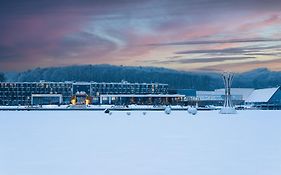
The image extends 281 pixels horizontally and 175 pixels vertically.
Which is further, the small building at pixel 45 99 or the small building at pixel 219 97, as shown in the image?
the small building at pixel 45 99

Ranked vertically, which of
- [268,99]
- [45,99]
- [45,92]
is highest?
[45,92]

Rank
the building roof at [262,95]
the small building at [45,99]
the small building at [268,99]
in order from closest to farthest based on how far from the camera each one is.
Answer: the small building at [268,99], the building roof at [262,95], the small building at [45,99]

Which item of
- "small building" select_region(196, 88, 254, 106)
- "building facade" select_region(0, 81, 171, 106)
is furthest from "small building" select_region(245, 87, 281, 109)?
"building facade" select_region(0, 81, 171, 106)

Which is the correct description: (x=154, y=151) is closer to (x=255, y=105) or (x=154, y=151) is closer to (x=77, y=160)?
(x=77, y=160)

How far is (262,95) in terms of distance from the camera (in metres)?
119

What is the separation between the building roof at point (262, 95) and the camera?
11528 centimetres

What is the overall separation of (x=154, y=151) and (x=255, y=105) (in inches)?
4076

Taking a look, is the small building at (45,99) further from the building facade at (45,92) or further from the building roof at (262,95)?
the building roof at (262,95)

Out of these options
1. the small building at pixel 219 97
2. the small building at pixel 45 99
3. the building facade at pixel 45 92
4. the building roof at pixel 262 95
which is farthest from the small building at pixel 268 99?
the small building at pixel 45 99

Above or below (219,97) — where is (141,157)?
below

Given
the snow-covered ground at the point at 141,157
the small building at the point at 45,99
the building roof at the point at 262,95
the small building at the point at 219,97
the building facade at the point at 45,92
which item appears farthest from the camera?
the small building at the point at 45,99

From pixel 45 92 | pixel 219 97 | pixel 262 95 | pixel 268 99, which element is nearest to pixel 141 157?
pixel 268 99

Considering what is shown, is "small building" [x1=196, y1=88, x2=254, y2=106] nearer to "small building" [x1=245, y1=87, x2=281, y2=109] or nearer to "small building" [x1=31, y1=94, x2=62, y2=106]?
"small building" [x1=245, y1=87, x2=281, y2=109]

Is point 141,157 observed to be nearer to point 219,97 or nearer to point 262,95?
point 262,95
